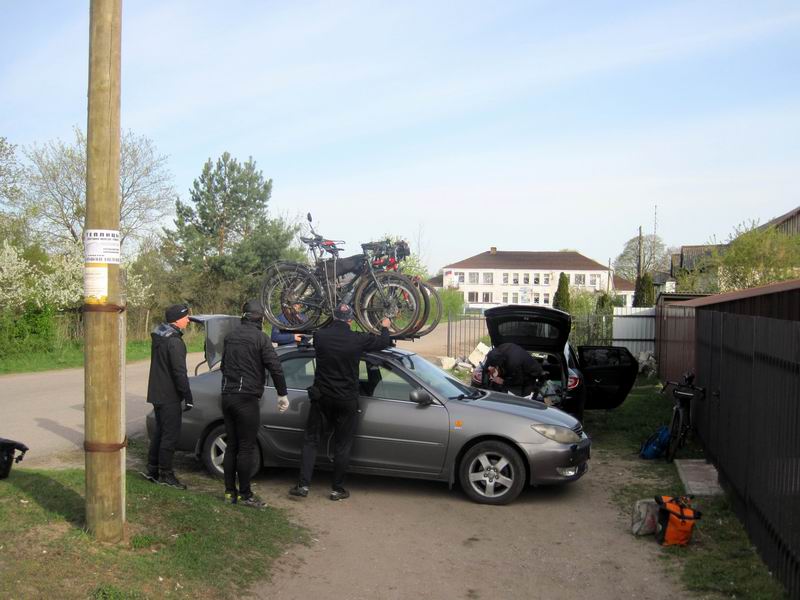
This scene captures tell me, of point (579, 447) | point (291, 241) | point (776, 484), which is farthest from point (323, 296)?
point (291, 241)

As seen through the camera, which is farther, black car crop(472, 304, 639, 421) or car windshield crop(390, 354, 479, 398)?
black car crop(472, 304, 639, 421)

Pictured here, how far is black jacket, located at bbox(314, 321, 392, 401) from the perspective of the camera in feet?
24.6

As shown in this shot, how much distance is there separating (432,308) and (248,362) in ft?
8.70

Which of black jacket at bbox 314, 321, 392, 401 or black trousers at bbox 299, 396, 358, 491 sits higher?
black jacket at bbox 314, 321, 392, 401

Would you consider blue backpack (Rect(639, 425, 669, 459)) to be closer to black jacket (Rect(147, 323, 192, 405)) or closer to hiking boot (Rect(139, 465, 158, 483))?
black jacket (Rect(147, 323, 192, 405))

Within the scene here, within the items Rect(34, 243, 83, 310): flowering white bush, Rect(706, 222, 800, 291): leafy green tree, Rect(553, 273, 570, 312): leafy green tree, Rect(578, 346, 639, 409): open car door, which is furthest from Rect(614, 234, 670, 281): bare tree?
Rect(578, 346, 639, 409): open car door

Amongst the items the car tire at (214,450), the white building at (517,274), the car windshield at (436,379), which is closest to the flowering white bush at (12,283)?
the car tire at (214,450)

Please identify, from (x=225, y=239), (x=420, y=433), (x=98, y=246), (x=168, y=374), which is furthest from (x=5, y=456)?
(x=225, y=239)

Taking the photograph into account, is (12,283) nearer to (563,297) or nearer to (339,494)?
(339,494)

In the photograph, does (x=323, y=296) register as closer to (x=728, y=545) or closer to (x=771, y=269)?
(x=728, y=545)

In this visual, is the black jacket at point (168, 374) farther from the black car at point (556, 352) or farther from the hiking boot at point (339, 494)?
the black car at point (556, 352)

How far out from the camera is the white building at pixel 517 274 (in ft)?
320

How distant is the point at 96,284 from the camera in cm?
510

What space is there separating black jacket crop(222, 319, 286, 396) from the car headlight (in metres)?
2.54
